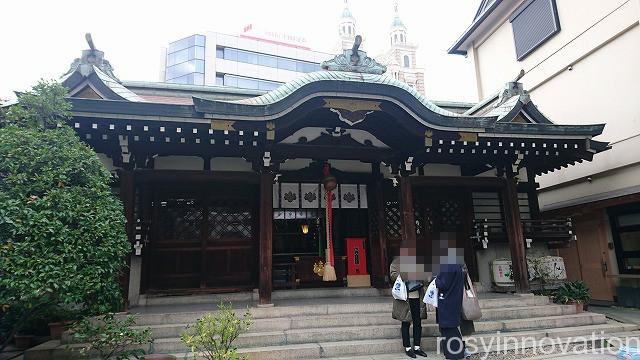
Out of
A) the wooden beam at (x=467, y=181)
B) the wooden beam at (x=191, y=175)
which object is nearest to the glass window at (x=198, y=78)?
the wooden beam at (x=191, y=175)

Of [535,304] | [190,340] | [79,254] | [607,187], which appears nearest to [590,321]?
[535,304]

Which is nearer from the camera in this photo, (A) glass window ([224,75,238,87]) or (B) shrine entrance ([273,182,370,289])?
(B) shrine entrance ([273,182,370,289])

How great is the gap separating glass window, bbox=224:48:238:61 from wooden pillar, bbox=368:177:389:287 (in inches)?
1829

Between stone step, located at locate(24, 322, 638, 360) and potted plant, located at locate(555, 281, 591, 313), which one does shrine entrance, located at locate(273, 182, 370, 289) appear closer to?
stone step, located at locate(24, 322, 638, 360)

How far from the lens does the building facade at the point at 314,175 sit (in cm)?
754

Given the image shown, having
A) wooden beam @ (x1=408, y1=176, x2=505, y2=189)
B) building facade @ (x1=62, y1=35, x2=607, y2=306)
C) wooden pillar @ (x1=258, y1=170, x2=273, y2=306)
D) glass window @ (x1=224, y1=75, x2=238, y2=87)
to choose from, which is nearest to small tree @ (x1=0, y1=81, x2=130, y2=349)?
building facade @ (x1=62, y1=35, x2=607, y2=306)

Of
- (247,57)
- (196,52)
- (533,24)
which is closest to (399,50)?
(247,57)

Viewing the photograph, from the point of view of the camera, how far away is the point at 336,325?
7.12 metres

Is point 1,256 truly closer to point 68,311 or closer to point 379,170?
point 68,311

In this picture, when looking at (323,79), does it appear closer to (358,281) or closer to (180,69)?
(358,281)

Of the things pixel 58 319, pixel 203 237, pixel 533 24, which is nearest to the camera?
pixel 58 319

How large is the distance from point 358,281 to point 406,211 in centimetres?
245

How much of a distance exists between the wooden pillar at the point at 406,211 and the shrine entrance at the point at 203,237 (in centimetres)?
349

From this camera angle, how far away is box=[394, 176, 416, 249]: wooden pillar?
8.75 metres
